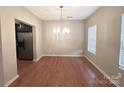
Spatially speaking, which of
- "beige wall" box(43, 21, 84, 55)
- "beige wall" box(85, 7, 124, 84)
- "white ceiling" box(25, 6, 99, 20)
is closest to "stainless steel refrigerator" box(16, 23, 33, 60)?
"white ceiling" box(25, 6, 99, 20)

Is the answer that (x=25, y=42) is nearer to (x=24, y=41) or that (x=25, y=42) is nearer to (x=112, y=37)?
(x=24, y=41)

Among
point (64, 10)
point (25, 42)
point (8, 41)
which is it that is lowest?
point (25, 42)

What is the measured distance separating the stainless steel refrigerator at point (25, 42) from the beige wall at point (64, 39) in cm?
182

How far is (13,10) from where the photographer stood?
349cm

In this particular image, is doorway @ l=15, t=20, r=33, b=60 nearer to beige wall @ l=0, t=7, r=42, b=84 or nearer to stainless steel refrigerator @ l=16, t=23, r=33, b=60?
stainless steel refrigerator @ l=16, t=23, r=33, b=60

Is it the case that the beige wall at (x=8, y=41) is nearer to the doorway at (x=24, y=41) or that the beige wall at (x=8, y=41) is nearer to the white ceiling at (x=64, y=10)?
the white ceiling at (x=64, y=10)

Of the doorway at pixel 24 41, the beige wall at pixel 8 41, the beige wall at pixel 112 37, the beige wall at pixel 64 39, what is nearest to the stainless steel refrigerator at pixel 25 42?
the doorway at pixel 24 41

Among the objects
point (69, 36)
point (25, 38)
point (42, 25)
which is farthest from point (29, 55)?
point (69, 36)

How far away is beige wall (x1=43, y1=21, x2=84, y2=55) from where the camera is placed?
793 centimetres

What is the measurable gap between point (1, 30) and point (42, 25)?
5145 millimetres

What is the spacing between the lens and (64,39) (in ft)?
26.5

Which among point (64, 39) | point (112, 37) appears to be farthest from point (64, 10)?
point (64, 39)

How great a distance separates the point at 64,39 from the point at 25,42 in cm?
277
